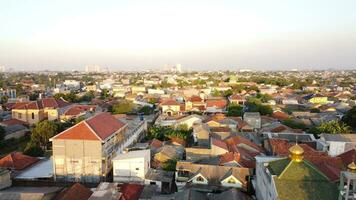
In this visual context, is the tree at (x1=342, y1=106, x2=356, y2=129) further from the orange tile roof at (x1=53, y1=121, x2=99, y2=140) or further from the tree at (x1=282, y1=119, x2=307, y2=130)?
the orange tile roof at (x1=53, y1=121, x2=99, y2=140)

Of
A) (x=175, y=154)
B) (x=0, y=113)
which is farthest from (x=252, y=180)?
(x=0, y=113)

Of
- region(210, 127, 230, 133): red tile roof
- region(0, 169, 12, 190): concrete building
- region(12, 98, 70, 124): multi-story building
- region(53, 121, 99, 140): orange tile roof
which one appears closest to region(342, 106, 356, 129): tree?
region(210, 127, 230, 133): red tile roof

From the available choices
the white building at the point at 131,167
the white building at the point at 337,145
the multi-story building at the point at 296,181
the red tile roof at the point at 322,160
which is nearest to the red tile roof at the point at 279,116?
the white building at the point at 337,145

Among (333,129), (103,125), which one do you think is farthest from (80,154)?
(333,129)

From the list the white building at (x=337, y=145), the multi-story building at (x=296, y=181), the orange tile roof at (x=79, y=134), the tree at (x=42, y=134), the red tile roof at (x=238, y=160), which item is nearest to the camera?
the multi-story building at (x=296, y=181)

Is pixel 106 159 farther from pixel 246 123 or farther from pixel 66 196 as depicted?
pixel 246 123

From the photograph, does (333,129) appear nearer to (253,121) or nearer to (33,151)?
(253,121)

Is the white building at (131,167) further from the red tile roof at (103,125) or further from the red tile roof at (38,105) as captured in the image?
the red tile roof at (38,105)
